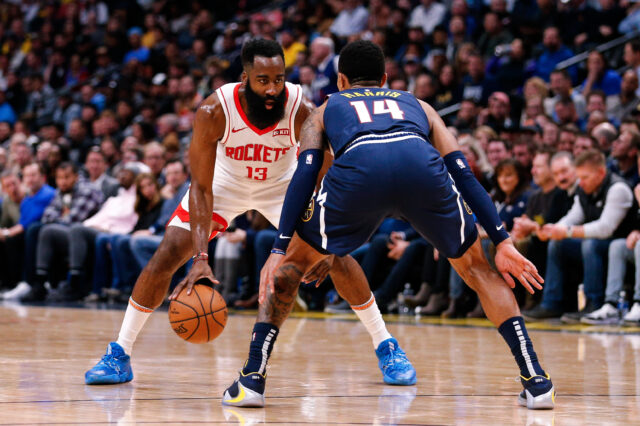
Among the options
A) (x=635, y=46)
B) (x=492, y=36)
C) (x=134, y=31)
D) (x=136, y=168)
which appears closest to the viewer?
(x=635, y=46)

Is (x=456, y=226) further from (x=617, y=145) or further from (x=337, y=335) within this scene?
(x=617, y=145)

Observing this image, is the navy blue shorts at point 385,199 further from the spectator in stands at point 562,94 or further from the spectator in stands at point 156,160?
the spectator in stands at point 156,160

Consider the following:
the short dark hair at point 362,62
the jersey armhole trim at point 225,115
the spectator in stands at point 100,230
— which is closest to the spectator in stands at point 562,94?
the spectator in stands at point 100,230

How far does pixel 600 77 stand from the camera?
10.4 metres

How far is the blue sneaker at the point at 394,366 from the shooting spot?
175 inches

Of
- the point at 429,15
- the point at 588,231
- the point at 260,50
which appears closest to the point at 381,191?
the point at 260,50

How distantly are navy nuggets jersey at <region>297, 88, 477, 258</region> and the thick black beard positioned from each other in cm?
75

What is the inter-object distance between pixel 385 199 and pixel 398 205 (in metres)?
0.07

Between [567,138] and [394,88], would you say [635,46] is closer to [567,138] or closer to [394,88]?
[567,138]

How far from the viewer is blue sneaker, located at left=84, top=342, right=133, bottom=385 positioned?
429 centimetres

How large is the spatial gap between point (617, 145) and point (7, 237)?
7.35 m

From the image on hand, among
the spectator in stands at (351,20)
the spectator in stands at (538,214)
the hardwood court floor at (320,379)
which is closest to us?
the hardwood court floor at (320,379)

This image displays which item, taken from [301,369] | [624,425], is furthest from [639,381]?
[301,369]

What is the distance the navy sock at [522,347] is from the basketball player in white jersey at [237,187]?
0.83 metres
